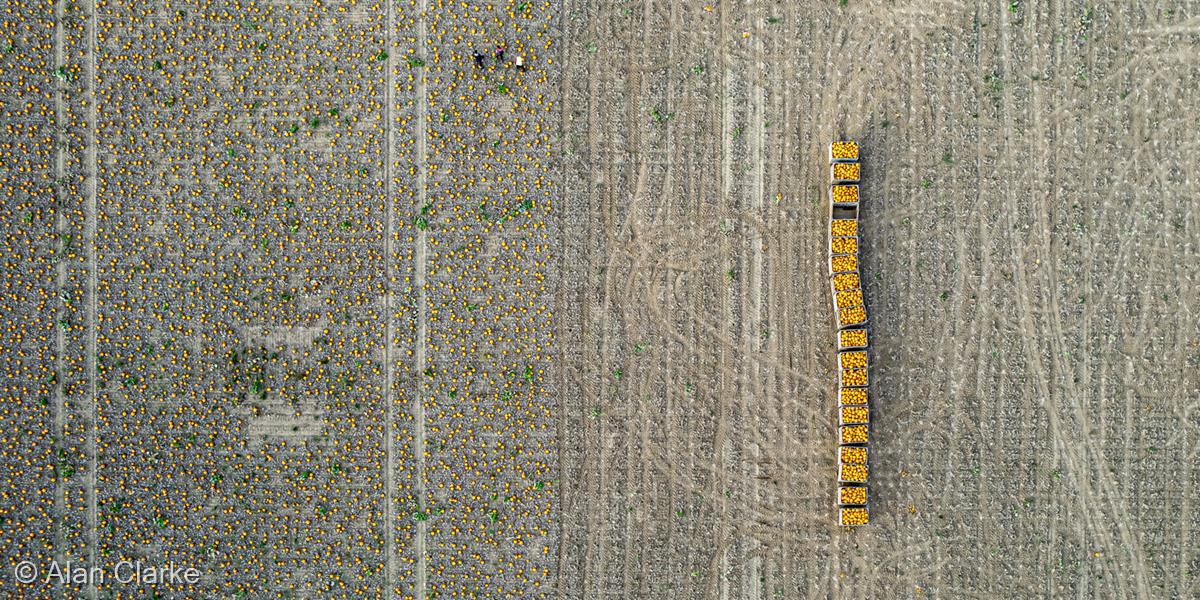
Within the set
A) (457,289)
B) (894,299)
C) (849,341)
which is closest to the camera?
(849,341)

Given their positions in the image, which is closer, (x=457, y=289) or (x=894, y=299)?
(x=894, y=299)

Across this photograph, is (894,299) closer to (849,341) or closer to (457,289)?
(849,341)

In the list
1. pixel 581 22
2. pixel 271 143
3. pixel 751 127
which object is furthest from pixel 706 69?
pixel 271 143

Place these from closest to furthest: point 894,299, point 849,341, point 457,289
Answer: point 849,341 < point 894,299 < point 457,289

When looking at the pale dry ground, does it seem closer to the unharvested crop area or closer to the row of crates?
the unharvested crop area

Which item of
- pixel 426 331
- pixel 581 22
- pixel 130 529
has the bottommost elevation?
pixel 130 529

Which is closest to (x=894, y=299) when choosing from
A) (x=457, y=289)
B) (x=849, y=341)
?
(x=849, y=341)

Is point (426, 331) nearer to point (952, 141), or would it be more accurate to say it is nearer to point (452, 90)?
point (452, 90)

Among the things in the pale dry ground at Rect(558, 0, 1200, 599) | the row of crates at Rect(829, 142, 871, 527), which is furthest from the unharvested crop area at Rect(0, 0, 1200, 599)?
the row of crates at Rect(829, 142, 871, 527)
